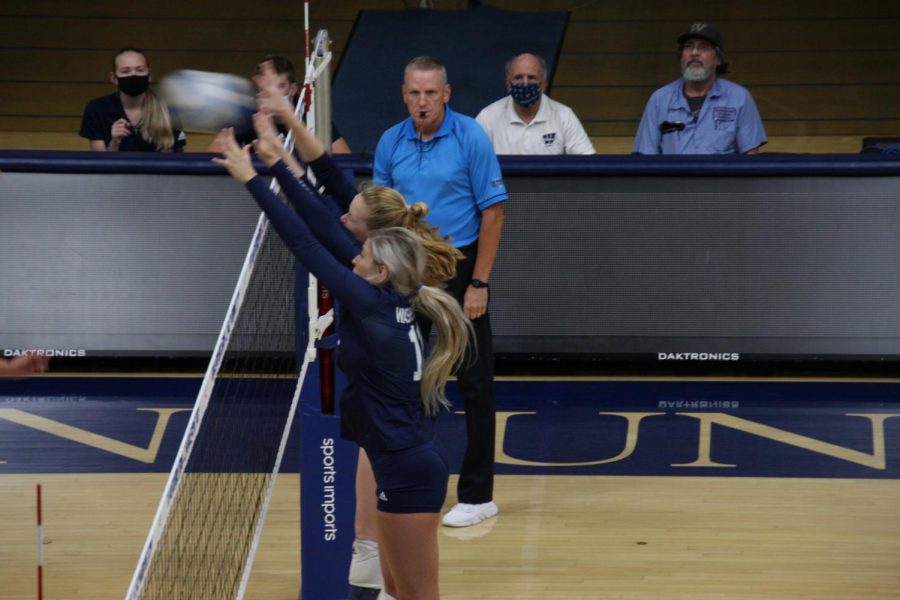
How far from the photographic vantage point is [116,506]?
717cm

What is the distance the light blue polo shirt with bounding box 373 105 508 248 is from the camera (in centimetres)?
655

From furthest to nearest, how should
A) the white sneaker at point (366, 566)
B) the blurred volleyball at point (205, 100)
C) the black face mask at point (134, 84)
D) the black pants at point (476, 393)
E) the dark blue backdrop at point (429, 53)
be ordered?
the dark blue backdrop at point (429, 53), the black face mask at point (134, 84), the black pants at point (476, 393), the blurred volleyball at point (205, 100), the white sneaker at point (366, 566)

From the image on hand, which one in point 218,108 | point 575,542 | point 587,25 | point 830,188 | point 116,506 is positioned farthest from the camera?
point 587,25

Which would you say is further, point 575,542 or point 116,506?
point 116,506

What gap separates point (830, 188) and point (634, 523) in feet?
10.2

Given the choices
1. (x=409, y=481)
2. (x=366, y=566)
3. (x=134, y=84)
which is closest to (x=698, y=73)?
(x=134, y=84)

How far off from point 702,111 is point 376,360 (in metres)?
5.17

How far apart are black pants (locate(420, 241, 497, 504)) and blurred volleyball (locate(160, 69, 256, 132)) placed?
1.28m

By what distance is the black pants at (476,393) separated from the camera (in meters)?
6.75

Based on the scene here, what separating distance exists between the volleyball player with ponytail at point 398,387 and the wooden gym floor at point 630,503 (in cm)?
132

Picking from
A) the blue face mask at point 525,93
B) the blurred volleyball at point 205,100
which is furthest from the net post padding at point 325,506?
the blue face mask at point 525,93

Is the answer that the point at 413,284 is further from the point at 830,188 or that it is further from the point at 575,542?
the point at 830,188

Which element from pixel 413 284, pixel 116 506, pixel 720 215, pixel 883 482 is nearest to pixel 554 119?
pixel 720 215

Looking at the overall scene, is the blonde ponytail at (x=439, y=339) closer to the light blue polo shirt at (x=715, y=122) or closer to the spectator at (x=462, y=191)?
the spectator at (x=462, y=191)
